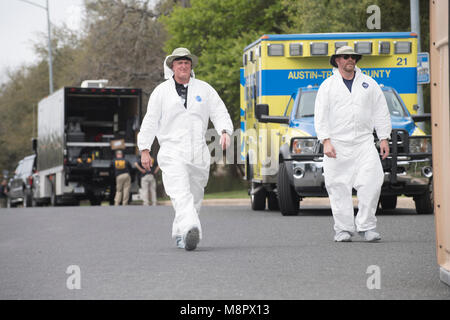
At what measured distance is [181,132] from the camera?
10.0 m

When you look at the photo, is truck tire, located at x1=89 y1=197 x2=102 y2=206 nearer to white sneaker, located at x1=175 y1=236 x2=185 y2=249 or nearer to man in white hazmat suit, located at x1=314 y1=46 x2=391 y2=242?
white sneaker, located at x1=175 y1=236 x2=185 y2=249

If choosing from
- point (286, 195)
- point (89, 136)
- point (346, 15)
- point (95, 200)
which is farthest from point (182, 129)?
point (95, 200)

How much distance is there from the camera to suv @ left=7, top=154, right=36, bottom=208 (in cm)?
3178

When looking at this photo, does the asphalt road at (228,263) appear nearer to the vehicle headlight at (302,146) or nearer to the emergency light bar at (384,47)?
the vehicle headlight at (302,146)

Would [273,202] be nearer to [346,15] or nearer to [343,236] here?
[343,236]

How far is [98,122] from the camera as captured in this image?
2669 centimetres

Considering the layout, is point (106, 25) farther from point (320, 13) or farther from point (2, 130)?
point (2, 130)

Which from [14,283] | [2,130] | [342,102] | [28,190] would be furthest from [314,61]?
[2,130]

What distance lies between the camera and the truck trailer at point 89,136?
A: 83.9 ft

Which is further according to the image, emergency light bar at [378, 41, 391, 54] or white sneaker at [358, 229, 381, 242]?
emergency light bar at [378, 41, 391, 54]

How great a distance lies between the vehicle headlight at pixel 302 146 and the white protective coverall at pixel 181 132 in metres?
4.31

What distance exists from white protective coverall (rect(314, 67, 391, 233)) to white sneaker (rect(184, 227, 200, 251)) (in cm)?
166

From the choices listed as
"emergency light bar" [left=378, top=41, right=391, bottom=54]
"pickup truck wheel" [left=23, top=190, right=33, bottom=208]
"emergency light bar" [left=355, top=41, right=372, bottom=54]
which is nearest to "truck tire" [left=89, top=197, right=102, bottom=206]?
"pickup truck wheel" [left=23, top=190, right=33, bottom=208]

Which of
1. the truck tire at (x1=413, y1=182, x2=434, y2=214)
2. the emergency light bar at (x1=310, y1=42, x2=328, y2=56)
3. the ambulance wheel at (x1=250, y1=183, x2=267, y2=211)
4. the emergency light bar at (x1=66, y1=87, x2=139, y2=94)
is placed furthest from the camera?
the emergency light bar at (x1=66, y1=87, x2=139, y2=94)
